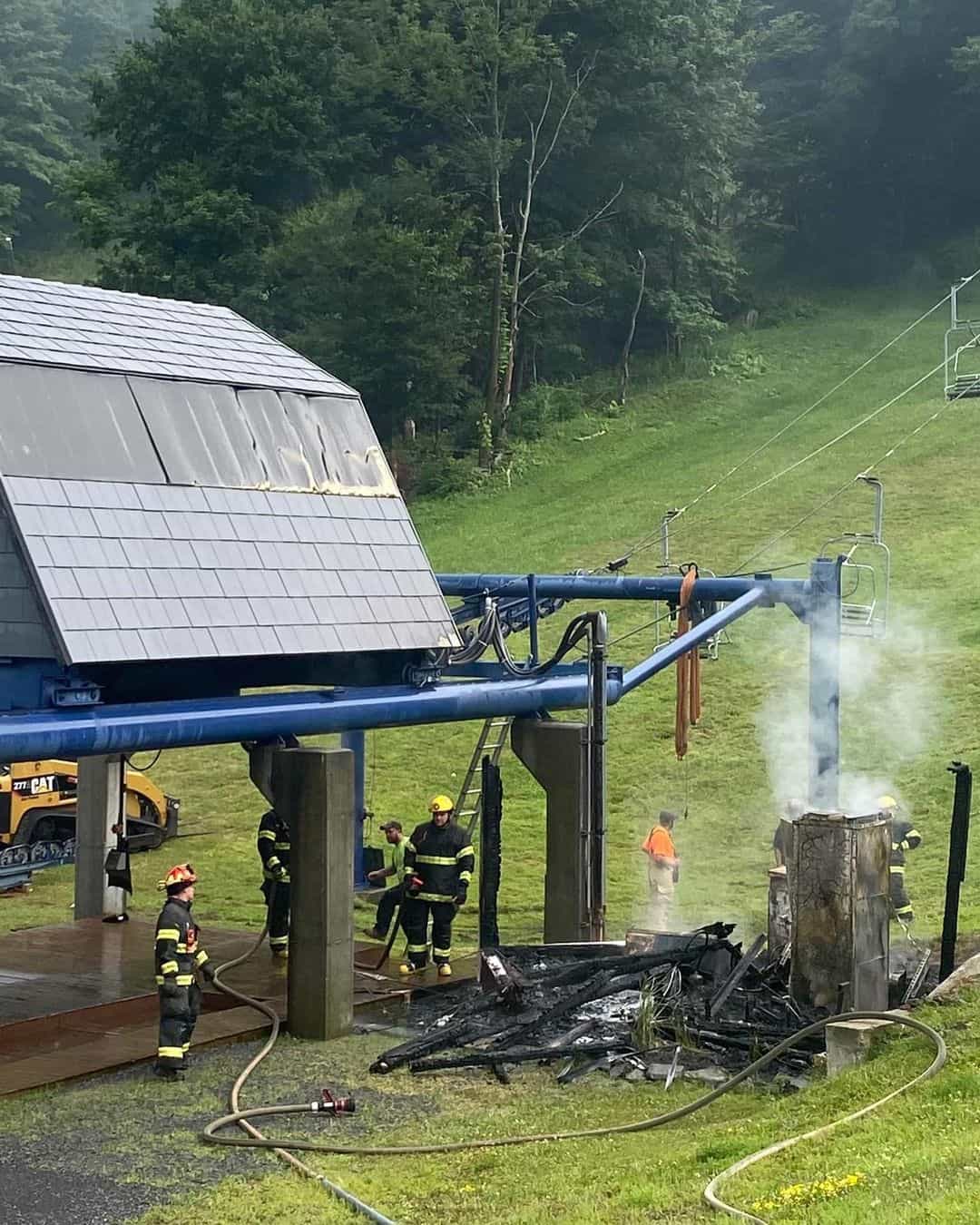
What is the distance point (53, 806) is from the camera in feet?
74.7

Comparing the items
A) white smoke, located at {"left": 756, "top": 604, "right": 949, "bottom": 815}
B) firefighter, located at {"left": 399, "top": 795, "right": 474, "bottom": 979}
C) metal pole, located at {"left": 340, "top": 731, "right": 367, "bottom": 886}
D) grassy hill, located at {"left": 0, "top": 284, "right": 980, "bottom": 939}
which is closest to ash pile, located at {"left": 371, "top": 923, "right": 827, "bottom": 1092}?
firefighter, located at {"left": 399, "top": 795, "right": 474, "bottom": 979}

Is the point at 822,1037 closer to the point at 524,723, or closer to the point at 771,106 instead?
the point at 524,723

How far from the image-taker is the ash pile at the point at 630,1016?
1227 centimetres

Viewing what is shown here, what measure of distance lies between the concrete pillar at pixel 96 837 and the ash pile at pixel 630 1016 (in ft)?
18.5

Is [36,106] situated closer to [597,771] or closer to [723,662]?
[723,662]

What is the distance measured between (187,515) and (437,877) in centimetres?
425

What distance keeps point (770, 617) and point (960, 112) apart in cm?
3520

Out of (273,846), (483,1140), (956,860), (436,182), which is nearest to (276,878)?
(273,846)

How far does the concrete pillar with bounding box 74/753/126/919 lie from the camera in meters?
18.7

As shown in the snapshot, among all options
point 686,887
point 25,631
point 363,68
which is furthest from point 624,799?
point 363,68

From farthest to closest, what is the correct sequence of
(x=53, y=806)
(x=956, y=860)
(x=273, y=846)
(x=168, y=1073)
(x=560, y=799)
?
(x=53, y=806) < (x=273, y=846) < (x=560, y=799) < (x=956, y=860) < (x=168, y=1073)

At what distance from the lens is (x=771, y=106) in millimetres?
62188

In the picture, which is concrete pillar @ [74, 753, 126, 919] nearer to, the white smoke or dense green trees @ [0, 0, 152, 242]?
the white smoke

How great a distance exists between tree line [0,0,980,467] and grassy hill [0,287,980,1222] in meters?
3.63
